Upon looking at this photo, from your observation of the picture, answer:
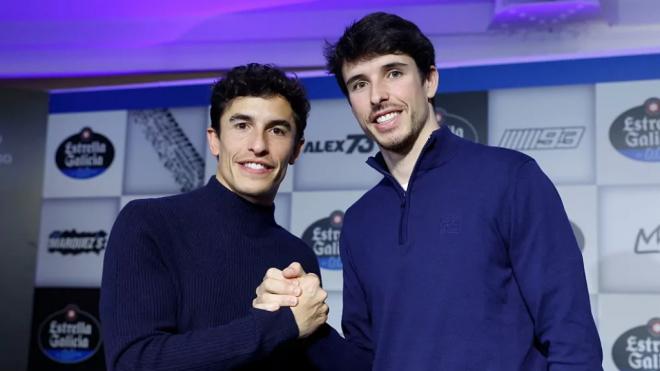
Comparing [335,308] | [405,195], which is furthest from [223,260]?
[335,308]

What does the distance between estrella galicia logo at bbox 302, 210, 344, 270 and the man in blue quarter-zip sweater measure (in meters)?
1.67

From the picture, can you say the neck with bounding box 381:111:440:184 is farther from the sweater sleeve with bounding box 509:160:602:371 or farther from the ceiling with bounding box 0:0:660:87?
the ceiling with bounding box 0:0:660:87

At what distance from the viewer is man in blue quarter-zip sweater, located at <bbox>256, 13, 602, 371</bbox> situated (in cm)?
162

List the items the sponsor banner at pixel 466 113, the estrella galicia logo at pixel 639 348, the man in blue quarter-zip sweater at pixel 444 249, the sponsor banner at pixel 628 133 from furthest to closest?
the sponsor banner at pixel 466 113, the sponsor banner at pixel 628 133, the estrella galicia logo at pixel 639 348, the man in blue quarter-zip sweater at pixel 444 249

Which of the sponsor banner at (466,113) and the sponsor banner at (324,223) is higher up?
the sponsor banner at (466,113)

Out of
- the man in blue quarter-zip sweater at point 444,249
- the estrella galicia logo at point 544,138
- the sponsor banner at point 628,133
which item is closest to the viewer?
the man in blue quarter-zip sweater at point 444,249

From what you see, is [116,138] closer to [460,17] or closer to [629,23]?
[460,17]

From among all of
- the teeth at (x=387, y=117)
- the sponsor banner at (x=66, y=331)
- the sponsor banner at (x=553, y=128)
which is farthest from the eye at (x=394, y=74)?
the sponsor banner at (x=66, y=331)

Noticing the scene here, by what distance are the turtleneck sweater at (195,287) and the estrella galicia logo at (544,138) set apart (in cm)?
175

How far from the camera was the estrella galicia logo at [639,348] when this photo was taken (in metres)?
3.12

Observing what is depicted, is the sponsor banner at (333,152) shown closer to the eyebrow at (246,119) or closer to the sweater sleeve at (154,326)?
the eyebrow at (246,119)

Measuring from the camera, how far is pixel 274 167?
1872mm

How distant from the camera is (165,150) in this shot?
396 cm

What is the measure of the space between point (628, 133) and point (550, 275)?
6.18ft
